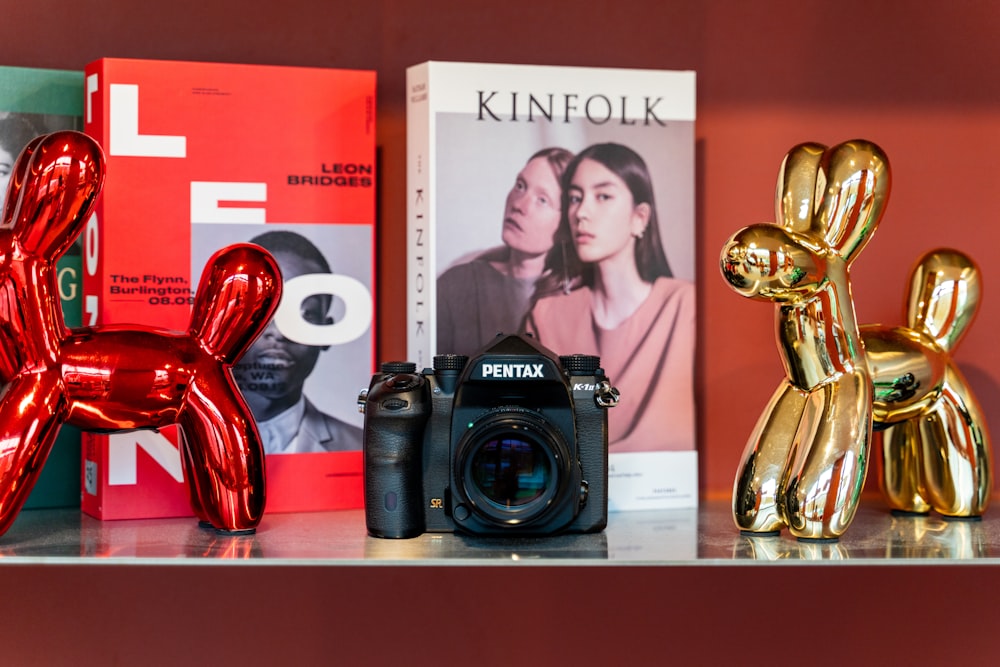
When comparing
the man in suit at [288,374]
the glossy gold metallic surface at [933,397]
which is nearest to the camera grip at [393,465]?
the man in suit at [288,374]

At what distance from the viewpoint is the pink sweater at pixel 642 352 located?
812mm

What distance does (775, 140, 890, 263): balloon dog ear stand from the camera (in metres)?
0.68

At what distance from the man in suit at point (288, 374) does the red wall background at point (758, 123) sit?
9cm

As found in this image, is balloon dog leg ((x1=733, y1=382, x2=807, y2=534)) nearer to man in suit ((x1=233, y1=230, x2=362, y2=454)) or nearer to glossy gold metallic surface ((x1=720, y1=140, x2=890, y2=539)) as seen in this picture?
A: glossy gold metallic surface ((x1=720, y1=140, x2=890, y2=539))

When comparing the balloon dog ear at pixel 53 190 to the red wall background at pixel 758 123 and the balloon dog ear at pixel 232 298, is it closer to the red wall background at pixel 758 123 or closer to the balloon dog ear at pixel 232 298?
the balloon dog ear at pixel 232 298

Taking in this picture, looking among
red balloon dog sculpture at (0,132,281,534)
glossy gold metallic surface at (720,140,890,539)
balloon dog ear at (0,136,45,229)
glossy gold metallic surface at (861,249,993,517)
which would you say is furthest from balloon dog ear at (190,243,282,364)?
glossy gold metallic surface at (861,249,993,517)

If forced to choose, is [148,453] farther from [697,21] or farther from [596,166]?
[697,21]

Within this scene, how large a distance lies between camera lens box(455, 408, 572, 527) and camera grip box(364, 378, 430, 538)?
5 centimetres

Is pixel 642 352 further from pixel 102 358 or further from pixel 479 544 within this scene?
pixel 102 358

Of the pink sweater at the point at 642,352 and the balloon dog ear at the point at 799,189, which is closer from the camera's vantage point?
the balloon dog ear at the point at 799,189

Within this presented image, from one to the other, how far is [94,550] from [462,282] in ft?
1.06

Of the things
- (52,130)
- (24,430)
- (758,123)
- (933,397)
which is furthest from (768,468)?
(52,130)

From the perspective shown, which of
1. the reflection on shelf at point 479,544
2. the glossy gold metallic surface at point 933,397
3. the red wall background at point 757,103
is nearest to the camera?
the reflection on shelf at point 479,544

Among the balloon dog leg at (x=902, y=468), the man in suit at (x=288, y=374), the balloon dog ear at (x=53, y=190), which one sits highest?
the balloon dog ear at (x=53, y=190)
